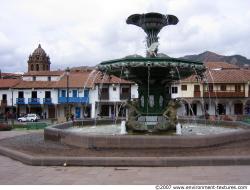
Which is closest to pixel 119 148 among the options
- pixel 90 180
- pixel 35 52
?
pixel 90 180

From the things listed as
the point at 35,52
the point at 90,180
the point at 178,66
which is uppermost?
the point at 35,52

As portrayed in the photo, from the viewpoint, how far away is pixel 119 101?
210ft

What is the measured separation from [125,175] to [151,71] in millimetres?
7959

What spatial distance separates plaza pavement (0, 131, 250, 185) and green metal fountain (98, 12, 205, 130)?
6.07 m

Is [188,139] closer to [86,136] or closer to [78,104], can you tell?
[86,136]

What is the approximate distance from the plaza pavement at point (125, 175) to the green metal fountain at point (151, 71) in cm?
607

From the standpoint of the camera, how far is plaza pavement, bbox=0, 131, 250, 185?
8969 millimetres

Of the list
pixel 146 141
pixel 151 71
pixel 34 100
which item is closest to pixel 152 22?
pixel 151 71

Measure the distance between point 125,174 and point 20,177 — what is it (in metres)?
2.17

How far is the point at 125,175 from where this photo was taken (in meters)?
9.67

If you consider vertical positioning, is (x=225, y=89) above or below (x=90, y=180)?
above

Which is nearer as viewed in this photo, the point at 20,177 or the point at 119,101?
the point at 20,177

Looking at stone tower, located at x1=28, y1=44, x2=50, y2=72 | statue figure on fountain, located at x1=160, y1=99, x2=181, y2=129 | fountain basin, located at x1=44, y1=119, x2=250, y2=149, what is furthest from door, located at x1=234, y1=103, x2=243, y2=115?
fountain basin, located at x1=44, y1=119, x2=250, y2=149

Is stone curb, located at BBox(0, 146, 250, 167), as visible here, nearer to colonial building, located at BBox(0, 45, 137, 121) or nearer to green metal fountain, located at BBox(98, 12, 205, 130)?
green metal fountain, located at BBox(98, 12, 205, 130)
